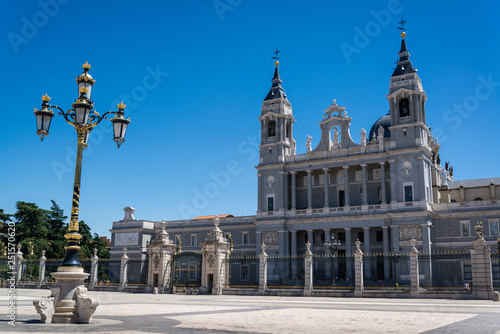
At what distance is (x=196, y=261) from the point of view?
132ft

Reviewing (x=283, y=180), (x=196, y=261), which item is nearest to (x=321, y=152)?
(x=283, y=180)

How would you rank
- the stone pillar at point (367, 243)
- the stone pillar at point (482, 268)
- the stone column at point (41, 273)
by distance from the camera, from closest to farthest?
the stone pillar at point (482, 268), the stone column at point (41, 273), the stone pillar at point (367, 243)

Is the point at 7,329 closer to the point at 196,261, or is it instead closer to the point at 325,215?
the point at 196,261

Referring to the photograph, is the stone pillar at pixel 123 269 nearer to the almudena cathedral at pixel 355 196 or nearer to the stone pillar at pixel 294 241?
the almudena cathedral at pixel 355 196

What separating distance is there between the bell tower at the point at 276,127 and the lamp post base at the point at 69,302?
48.8m

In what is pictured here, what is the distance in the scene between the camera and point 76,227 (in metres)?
14.3

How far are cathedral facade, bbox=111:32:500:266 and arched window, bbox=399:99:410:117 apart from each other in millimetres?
113

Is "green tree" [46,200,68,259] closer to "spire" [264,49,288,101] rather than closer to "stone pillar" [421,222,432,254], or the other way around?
"spire" [264,49,288,101]

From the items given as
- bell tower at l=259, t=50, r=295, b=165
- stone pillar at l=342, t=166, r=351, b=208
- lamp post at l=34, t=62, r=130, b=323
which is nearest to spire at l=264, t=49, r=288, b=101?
bell tower at l=259, t=50, r=295, b=165

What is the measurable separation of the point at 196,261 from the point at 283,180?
23809 mm

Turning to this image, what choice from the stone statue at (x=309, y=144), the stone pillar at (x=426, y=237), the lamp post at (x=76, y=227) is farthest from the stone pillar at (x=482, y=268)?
the stone statue at (x=309, y=144)

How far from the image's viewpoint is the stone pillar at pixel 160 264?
38.5 meters

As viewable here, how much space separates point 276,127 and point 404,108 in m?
15.9

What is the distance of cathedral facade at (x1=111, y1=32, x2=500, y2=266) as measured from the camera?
53031 mm
